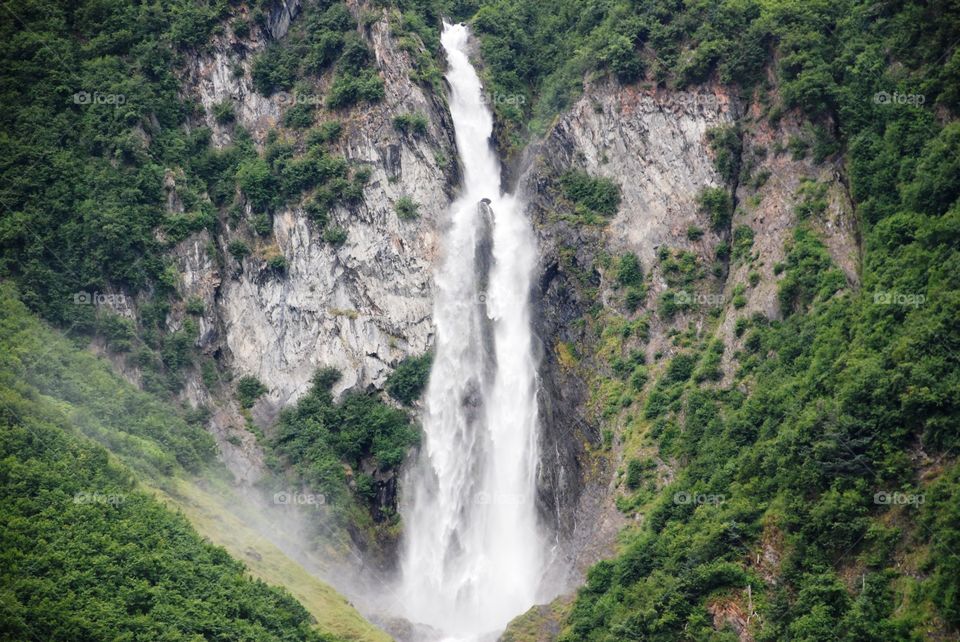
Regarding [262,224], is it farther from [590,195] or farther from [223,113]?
[590,195]

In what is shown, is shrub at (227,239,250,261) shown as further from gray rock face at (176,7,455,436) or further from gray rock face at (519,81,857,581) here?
gray rock face at (519,81,857,581)

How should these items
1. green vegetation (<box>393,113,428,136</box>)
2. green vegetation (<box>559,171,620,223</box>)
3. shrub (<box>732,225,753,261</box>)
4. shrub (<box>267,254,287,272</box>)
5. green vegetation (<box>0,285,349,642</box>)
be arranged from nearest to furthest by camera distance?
green vegetation (<box>0,285,349,642</box>) < shrub (<box>732,225,753,261</box>) < green vegetation (<box>559,171,620,223</box>) < shrub (<box>267,254,287,272</box>) < green vegetation (<box>393,113,428,136</box>)

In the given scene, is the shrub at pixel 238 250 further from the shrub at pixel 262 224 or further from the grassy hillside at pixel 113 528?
the grassy hillside at pixel 113 528

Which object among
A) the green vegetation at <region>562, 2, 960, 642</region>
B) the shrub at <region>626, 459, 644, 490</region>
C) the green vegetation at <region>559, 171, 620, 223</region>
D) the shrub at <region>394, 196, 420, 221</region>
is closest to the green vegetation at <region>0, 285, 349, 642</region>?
the shrub at <region>626, 459, 644, 490</region>

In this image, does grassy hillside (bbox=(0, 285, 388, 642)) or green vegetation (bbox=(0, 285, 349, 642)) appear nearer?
green vegetation (bbox=(0, 285, 349, 642))

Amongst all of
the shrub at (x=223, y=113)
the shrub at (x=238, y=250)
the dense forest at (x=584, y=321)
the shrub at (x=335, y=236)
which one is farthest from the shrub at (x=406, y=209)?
the shrub at (x=223, y=113)

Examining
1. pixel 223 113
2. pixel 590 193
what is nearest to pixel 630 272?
pixel 590 193

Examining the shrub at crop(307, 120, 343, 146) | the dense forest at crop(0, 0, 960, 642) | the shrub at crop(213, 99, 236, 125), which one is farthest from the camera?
the shrub at crop(213, 99, 236, 125)
